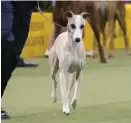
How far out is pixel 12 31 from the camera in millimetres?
5508

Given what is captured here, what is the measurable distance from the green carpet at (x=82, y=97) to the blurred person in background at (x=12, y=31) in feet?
1.58

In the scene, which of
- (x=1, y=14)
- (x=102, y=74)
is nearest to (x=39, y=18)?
(x=102, y=74)

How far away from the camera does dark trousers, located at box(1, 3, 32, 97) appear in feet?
17.6

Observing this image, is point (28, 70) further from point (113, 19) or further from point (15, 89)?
point (113, 19)

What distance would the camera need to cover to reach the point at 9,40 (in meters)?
5.34

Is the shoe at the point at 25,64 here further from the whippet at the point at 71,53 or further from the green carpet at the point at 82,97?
the whippet at the point at 71,53

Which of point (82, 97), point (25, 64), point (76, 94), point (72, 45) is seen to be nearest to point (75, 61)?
point (72, 45)

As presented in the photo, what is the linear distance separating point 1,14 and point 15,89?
238 centimetres

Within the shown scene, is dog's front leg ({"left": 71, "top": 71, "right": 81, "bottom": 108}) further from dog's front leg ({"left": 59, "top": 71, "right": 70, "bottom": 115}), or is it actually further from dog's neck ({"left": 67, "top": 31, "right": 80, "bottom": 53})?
dog's neck ({"left": 67, "top": 31, "right": 80, "bottom": 53})

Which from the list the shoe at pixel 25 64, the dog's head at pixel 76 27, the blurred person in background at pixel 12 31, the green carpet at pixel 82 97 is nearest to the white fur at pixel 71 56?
the dog's head at pixel 76 27

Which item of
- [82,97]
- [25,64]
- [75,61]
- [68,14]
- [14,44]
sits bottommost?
[25,64]

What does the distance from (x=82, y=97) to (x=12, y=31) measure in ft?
5.67

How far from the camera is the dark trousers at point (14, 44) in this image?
5.38m

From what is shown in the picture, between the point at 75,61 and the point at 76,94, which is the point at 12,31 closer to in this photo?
the point at 75,61
